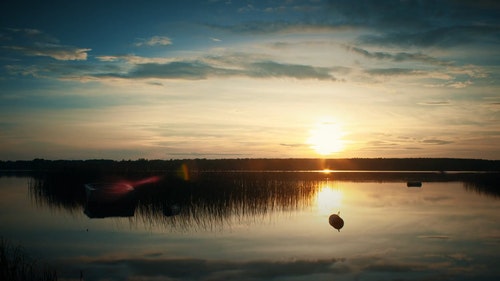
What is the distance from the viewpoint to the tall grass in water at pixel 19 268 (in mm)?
9000

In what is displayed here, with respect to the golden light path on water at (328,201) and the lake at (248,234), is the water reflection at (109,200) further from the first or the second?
the golden light path on water at (328,201)

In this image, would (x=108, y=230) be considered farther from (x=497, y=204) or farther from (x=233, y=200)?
(x=497, y=204)

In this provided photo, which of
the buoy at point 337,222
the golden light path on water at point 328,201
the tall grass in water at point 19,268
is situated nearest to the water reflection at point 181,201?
the golden light path on water at point 328,201

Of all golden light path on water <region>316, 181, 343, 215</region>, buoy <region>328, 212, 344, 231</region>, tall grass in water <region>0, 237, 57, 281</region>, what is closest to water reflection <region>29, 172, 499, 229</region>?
golden light path on water <region>316, 181, 343, 215</region>

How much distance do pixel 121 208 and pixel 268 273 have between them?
13366 mm

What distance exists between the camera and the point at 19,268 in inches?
420

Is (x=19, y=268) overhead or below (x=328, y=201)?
below

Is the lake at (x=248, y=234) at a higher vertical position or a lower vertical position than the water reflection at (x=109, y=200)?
lower

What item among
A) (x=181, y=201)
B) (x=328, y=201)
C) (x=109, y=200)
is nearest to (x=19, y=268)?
(x=109, y=200)

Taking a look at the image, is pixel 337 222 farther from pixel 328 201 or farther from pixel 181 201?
pixel 328 201

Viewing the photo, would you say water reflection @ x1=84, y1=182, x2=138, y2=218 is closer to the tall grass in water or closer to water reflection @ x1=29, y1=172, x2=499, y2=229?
water reflection @ x1=29, y1=172, x2=499, y2=229

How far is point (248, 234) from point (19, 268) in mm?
7618

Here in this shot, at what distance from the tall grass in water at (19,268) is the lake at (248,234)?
42 cm

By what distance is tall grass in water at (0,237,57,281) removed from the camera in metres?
9.00
